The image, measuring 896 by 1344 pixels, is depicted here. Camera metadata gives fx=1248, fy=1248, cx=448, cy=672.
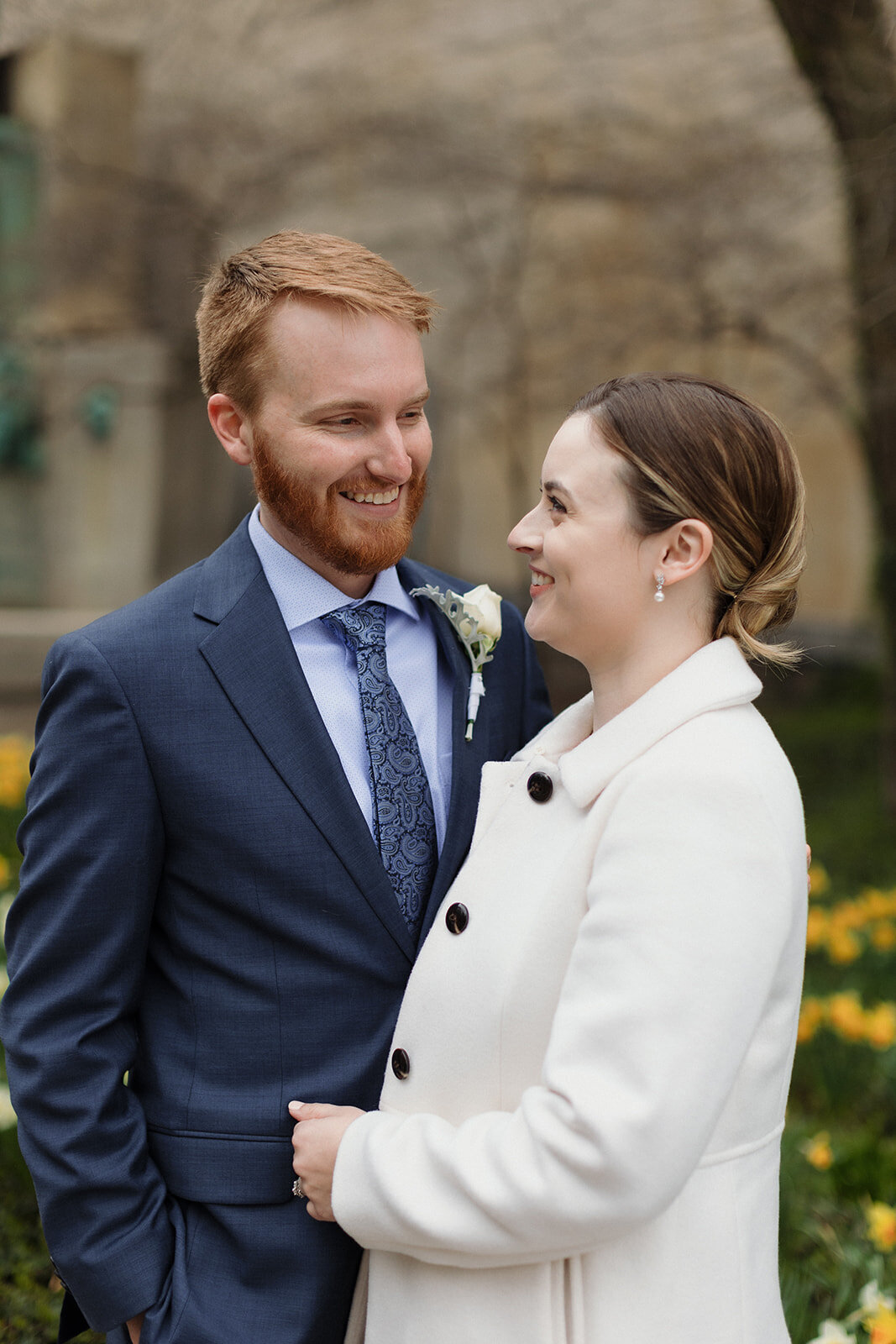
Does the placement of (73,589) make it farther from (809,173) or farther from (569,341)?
(809,173)

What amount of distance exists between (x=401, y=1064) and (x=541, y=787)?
0.44 m

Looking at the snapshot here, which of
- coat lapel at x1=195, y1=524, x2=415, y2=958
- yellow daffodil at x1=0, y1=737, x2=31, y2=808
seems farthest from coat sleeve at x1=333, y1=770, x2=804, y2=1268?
yellow daffodil at x1=0, y1=737, x2=31, y2=808

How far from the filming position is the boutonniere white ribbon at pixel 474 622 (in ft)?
7.23

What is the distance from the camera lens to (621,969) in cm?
144

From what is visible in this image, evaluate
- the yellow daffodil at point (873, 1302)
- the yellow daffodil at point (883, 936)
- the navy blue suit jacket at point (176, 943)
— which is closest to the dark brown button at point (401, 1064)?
the navy blue suit jacket at point (176, 943)

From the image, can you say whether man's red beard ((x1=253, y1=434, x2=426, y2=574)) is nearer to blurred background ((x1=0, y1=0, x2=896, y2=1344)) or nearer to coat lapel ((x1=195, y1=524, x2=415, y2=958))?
coat lapel ((x1=195, y1=524, x2=415, y2=958))

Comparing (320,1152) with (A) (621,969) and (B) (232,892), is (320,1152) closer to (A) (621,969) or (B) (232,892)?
(B) (232,892)

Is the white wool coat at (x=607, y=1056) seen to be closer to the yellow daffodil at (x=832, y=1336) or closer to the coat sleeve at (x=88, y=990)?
the coat sleeve at (x=88, y=990)

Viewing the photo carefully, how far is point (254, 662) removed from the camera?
1971mm

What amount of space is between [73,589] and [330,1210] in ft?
30.0

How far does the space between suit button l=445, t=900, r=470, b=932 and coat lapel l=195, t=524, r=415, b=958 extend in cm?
19

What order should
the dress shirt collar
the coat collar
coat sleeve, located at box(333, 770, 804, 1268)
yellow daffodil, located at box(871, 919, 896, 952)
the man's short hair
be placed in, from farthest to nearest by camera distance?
yellow daffodil, located at box(871, 919, 896, 952) < the dress shirt collar < the man's short hair < the coat collar < coat sleeve, located at box(333, 770, 804, 1268)

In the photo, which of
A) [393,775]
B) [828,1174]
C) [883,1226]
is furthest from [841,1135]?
[393,775]

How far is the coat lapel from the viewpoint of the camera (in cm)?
191
